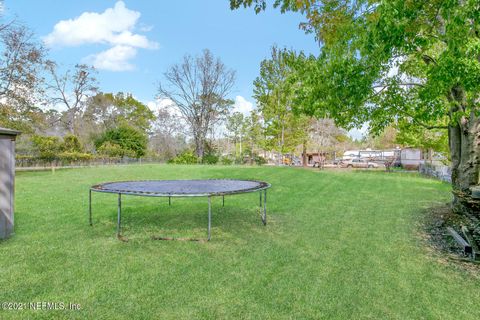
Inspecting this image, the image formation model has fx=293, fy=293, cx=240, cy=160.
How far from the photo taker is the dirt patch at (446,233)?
321 centimetres

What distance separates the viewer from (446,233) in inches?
172

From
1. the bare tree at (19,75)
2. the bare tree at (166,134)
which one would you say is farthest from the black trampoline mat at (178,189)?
the bare tree at (166,134)

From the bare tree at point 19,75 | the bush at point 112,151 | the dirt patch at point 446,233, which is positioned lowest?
the dirt patch at point 446,233

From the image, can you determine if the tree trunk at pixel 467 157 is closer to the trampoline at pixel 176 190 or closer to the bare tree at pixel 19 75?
the trampoline at pixel 176 190

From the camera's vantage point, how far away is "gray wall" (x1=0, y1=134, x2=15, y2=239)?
3.50m

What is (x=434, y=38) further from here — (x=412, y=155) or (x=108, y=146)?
(x=108, y=146)

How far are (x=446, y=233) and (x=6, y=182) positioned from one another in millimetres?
6010

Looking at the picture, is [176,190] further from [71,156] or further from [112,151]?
[112,151]

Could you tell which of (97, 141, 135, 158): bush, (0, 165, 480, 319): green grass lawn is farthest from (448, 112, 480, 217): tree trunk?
(97, 141, 135, 158): bush

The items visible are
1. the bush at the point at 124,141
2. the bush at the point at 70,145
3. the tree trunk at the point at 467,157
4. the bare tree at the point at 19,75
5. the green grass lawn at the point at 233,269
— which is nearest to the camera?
the green grass lawn at the point at 233,269

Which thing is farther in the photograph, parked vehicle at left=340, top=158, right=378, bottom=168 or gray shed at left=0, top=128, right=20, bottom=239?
parked vehicle at left=340, top=158, right=378, bottom=168

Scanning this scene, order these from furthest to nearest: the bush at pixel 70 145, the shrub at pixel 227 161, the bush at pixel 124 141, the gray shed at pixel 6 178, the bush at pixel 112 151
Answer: the bush at pixel 124 141
the shrub at pixel 227 161
the bush at pixel 112 151
the bush at pixel 70 145
the gray shed at pixel 6 178

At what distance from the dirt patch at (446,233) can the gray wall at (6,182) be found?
5155 mm

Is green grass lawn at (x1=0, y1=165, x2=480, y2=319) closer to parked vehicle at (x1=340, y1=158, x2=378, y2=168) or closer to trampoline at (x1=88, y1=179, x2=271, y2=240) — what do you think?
trampoline at (x1=88, y1=179, x2=271, y2=240)
